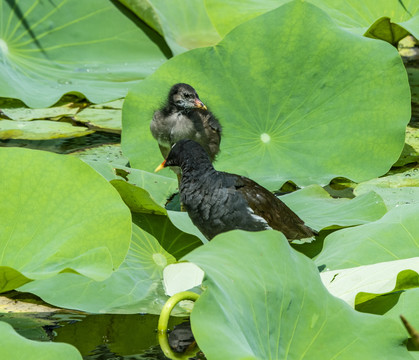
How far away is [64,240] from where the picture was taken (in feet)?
7.41

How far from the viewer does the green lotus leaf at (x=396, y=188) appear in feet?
10.6

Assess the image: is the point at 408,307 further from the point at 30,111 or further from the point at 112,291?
the point at 30,111

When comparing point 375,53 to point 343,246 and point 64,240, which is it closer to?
point 343,246

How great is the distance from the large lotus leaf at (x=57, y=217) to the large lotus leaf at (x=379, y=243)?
0.65 meters

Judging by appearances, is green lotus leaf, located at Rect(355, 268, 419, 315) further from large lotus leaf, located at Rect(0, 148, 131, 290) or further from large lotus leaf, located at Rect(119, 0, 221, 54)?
large lotus leaf, located at Rect(119, 0, 221, 54)

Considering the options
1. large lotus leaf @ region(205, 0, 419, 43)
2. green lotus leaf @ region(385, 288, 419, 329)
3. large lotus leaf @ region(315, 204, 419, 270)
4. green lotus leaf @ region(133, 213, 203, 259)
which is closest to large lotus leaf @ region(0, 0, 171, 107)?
large lotus leaf @ region(205, 0, 419, 43)

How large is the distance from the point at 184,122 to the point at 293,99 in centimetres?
50

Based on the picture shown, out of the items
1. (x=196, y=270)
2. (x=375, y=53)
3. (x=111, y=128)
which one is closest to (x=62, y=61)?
(x=111, y=128)

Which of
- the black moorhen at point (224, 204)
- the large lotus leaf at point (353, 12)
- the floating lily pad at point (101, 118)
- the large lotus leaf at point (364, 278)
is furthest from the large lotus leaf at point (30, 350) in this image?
the large lotus leaf at point (353, 12)

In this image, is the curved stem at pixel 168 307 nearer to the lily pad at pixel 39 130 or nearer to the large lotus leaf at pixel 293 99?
the large lotus leaf at pixel 293 99

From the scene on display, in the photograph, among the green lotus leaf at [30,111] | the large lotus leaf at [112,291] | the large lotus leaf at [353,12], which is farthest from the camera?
the large lotus leaf at [353,12]

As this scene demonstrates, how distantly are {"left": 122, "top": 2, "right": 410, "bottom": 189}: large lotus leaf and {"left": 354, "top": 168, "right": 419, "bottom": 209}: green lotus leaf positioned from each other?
0.17ft

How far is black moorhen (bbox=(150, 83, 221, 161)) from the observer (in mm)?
3564

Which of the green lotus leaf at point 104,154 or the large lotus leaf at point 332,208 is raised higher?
the green lotus leaf at point 104,154
